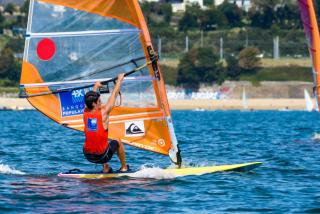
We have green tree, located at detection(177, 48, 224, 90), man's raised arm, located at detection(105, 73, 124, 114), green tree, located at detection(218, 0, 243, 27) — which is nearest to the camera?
man's raised arm, located at detection(105, 73, 124, 114)

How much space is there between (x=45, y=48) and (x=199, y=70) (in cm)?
7876

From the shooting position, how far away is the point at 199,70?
96.2 metres

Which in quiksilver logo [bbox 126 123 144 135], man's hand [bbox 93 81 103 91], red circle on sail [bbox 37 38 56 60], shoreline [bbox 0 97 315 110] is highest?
red circle on sail [bbox 37 38 56 60]

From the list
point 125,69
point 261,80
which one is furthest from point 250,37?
point 125,69

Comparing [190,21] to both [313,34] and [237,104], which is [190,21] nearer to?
[237,104]

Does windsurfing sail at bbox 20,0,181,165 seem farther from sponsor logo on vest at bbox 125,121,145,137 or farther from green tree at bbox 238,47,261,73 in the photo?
green tree at bbox 238,47,261,73

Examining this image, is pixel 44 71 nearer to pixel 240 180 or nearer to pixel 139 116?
pixel 139 116

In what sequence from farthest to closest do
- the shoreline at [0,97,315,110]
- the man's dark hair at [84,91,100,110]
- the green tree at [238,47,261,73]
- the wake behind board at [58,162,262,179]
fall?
the green tree at [238,47,261,73], the shoreline at [0,97,315,110], the wake behind board at [58,162,262,179], the man's dark hair at [84,91,100,110]

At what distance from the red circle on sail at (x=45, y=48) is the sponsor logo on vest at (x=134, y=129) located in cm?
185

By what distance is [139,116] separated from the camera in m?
17.8

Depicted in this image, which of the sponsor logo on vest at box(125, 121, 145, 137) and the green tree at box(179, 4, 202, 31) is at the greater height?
the sponsor logo on vest at box(125, 121, 145, 137)

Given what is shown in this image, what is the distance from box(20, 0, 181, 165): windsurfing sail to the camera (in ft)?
57.7

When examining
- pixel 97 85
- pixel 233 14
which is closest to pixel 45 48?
pixel 97 85

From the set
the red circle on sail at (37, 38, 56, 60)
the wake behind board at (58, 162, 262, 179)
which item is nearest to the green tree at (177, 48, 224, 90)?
the wake behind board at (58, 162, 262, 179)
